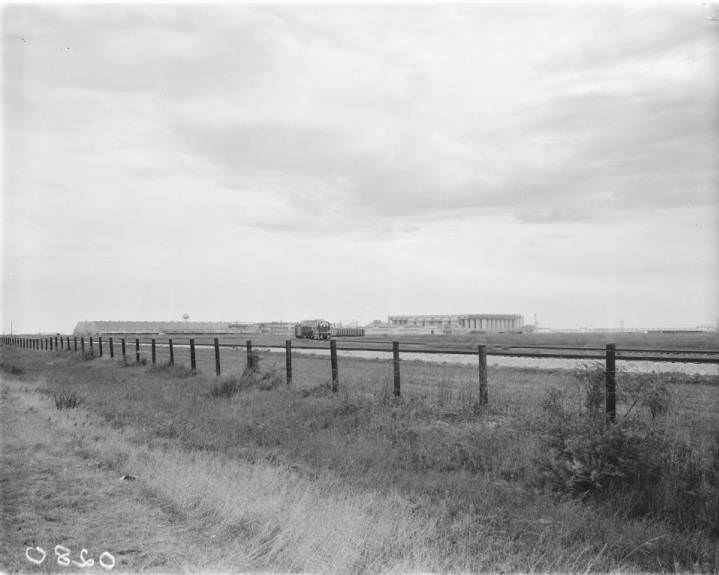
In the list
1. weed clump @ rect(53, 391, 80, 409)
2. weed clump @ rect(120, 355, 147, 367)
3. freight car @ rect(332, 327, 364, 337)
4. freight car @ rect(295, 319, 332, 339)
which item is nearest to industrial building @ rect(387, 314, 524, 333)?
freight car @ rect(332, 327, 364, 337)

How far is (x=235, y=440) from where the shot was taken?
421 inches

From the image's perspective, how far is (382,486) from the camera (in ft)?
25.7

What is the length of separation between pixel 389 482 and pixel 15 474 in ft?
14.6

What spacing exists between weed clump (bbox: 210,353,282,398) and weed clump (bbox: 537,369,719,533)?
9027 mm

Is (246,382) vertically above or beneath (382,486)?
above

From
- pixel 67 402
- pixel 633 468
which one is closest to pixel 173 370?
pixel 67 402

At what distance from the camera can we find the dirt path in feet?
16.6

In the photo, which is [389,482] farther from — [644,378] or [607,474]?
[644,378]

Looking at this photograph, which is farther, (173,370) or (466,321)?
(466,321)

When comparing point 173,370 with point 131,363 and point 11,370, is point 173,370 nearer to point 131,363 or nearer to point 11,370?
point 131,363

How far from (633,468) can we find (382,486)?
285 centimetres

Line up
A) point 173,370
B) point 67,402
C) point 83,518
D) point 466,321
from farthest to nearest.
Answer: point 466,321, point 173,370, point 67,402, point 83,518

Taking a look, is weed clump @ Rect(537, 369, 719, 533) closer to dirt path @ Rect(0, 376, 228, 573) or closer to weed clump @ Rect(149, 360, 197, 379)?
dirt path @ Rect(0, 376, 228, 573)

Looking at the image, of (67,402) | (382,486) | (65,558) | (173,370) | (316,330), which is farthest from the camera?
(316,330)
